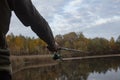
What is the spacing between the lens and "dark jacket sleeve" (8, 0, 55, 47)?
2.03 metres

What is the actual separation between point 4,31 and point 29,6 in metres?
0.20

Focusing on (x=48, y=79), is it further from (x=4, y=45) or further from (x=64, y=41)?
(x=64, y=41)

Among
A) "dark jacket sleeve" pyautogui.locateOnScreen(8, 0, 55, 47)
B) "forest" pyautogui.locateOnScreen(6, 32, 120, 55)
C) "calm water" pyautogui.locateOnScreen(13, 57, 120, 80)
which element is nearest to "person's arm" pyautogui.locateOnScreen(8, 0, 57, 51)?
"dark jacket sleeve" pyautogui.locateOnScreen(8, 0, 55, 47)

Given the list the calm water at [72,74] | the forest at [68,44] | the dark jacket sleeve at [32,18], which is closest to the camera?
the dark jacket sleeve at [32,18]

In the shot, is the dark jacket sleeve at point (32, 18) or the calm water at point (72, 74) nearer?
the dark jacket sleeve at point (32, 18)

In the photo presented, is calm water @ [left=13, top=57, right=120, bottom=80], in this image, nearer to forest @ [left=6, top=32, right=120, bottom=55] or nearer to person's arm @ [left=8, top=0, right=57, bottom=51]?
forest @ [left=6, top=32, right=120, bottom=55]

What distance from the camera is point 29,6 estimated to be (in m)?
2.06

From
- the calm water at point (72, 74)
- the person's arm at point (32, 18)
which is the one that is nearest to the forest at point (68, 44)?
the calm water at point (72, 74)

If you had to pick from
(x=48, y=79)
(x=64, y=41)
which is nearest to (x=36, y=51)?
(x=64, y=41)

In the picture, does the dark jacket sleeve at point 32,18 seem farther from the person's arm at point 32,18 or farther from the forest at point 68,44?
the forest at point 68,44

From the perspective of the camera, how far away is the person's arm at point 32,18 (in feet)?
6.67

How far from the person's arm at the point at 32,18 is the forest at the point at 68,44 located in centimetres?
6867

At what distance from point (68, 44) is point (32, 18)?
88895 millimetres

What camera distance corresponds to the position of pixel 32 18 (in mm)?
2080
